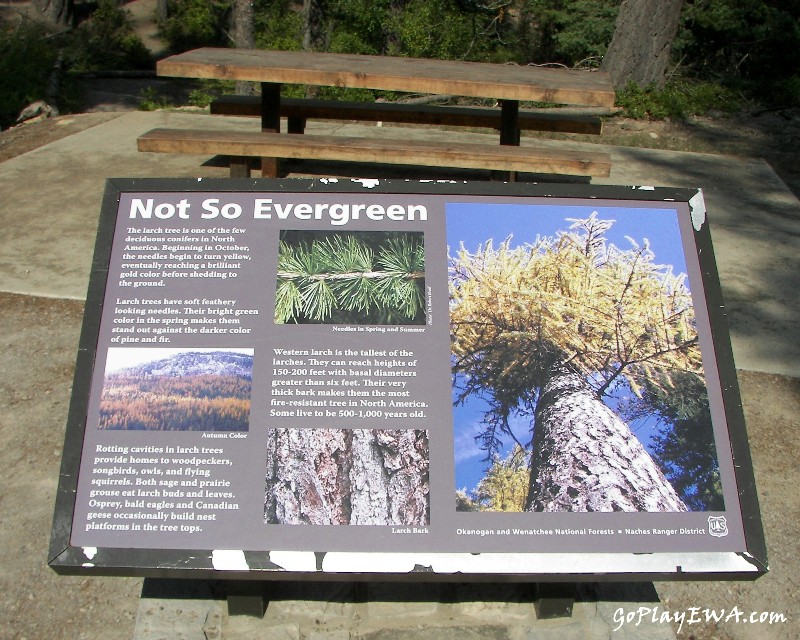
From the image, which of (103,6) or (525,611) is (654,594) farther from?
(103,6)

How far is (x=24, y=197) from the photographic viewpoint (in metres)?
5.91

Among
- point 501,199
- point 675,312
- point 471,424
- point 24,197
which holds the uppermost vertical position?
point 501,199

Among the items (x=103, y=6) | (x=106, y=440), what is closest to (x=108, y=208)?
(x=106, y=440)

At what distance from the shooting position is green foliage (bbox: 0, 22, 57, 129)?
29.3 ft

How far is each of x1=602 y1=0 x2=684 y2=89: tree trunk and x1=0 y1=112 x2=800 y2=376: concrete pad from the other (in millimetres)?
2336

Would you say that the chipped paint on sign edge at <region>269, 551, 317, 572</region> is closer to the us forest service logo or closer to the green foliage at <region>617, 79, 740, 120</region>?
the us forest service logo

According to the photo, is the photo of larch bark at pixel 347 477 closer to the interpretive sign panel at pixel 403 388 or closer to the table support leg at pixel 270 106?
the interpretive sign panel at pixel 403 388

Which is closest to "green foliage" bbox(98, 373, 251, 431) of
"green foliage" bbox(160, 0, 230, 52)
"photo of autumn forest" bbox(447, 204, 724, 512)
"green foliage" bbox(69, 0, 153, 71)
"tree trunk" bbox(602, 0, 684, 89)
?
"photo of autumn forest" bbox(447, 204, 724, 512)

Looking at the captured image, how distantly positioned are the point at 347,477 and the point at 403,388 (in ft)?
0.98

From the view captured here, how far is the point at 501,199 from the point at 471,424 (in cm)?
75

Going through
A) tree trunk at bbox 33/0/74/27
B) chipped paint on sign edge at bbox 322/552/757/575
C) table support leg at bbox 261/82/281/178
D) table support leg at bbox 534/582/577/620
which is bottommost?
tree trunk at bbox 33/0/74/27

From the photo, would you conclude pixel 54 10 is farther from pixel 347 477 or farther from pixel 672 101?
pixel 347 477

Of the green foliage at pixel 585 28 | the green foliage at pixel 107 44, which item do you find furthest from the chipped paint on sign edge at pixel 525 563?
the green foliage at pixel 107 44

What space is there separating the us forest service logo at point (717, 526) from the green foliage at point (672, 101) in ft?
23.2
